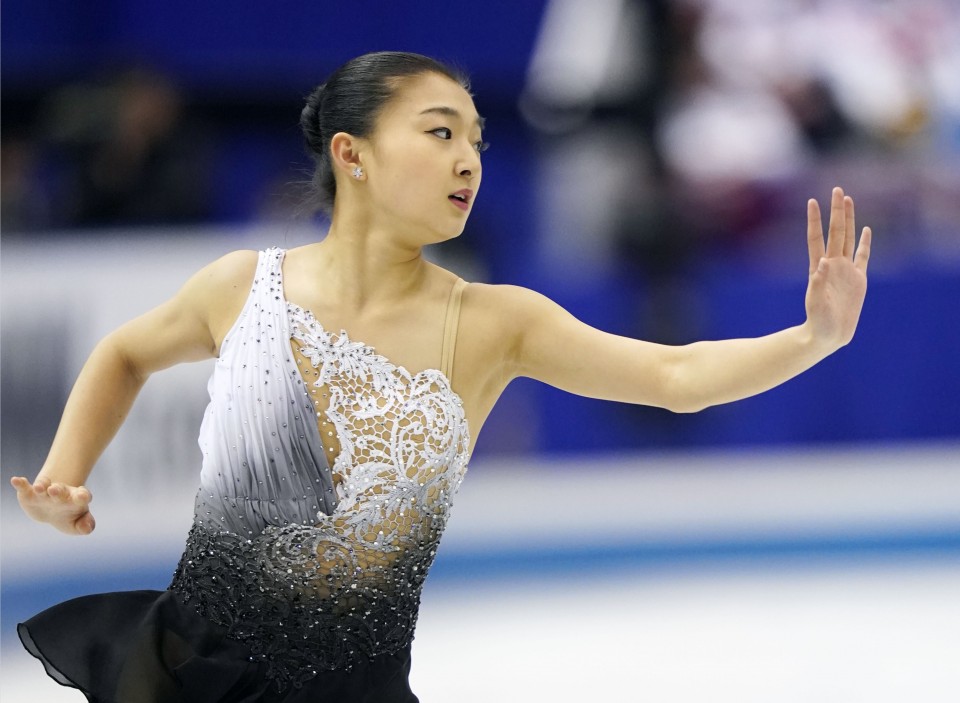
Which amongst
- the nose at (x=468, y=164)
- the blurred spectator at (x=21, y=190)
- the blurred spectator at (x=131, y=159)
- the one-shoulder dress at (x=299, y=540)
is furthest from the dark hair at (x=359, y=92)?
the blurred spectator at (x=21, y=190)

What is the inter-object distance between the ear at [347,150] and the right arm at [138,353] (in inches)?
10.0

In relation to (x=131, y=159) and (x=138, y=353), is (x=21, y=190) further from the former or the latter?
(x=138, y=353)

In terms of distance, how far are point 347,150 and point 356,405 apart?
1.63 ft

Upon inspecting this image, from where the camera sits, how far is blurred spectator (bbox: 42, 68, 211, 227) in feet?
21.2

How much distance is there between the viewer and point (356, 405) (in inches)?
89.7

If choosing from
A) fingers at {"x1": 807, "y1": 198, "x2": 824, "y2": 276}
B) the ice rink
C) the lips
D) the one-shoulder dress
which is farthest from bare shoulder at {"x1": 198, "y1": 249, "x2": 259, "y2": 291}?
the ice rink

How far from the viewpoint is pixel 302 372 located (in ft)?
7.59

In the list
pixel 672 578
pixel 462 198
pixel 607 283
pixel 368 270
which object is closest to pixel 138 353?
pixel 368 270

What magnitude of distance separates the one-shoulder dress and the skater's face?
231 millimetres

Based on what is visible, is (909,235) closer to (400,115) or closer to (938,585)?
(938,585)

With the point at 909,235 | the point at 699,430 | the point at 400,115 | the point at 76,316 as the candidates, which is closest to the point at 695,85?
the point at 909,235

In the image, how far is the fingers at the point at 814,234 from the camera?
2.23 metres

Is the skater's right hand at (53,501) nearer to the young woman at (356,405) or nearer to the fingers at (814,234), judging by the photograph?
the young woman at (356,405)

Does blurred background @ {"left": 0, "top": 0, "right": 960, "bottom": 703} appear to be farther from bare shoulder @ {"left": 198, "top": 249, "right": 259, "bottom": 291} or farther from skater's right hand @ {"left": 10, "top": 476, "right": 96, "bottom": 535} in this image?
skater's right hand @ {"left": 10, "top": 476, "right": 96, "bottom": 535}
